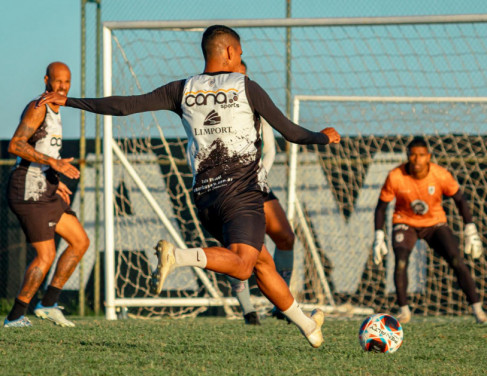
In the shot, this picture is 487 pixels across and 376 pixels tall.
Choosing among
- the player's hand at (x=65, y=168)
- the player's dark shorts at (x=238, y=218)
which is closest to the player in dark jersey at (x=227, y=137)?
the player's dark shorts at (x=238, y=218)

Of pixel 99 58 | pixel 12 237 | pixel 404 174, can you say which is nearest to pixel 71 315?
pixel 12 237

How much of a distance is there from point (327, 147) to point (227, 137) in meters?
6.01

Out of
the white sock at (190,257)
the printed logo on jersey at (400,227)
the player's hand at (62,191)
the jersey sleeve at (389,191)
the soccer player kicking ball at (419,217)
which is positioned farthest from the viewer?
the jersey sleeve at (389,191)

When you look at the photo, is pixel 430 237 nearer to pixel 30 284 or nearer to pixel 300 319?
pixel 300 319

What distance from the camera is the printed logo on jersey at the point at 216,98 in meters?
4.27

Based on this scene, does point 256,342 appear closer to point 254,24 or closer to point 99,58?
point 254,24

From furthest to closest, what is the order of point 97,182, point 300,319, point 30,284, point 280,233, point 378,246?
1. point 97,182
2. point 378,246
3. point 30,284
4. point 280,233
5. point 300,319

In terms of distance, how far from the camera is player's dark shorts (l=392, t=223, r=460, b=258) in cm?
787

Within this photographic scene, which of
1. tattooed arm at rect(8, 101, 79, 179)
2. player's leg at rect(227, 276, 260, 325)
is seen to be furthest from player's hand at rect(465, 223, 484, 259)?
tattooed arm at rect(8, 101, 79, 179)

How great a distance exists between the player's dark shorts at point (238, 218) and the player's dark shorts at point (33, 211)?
2442 millimetres

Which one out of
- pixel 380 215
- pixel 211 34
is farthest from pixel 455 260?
pixel 211 34

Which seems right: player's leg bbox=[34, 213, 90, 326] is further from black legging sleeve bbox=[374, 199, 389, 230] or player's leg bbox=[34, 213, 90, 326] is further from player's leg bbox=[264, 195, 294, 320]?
black legging sleeve bbox=[374, 199, 389, 230]

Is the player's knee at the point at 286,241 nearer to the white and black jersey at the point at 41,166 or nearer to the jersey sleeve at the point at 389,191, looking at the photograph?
the white and black jersey at the point at 41,166

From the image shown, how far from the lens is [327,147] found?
10.2 metres
